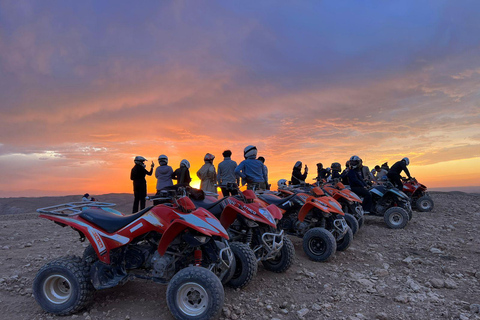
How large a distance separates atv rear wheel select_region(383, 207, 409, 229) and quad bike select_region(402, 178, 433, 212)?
4569 millimetres

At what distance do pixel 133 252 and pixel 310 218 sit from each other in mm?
3863

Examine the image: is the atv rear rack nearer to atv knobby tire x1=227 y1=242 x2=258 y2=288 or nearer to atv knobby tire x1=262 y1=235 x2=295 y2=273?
atv knobby tire x1=227 y1=242 x2=258 y2=288

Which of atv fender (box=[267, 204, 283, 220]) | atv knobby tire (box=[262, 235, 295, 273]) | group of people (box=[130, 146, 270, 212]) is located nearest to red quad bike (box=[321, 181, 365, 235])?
group of people (box=[130, 146, 270, 212])

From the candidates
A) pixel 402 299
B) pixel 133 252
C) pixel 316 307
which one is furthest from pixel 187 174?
pixel 402 299

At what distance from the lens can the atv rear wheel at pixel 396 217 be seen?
367 inches

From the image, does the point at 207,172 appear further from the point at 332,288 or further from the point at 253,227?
the point at 332,288

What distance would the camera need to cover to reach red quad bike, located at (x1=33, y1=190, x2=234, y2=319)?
12.0 feet

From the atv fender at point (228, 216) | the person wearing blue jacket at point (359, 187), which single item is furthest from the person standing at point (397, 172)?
the atv fender at point (228, 216)

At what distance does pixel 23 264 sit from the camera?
17.7 ft

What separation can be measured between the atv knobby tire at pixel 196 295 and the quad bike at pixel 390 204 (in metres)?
7.69

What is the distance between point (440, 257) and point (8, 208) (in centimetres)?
2177

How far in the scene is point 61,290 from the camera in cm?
390

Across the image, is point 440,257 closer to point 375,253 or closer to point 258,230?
point 375,253

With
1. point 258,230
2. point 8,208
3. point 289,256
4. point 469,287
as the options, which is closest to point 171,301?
point 258,230
